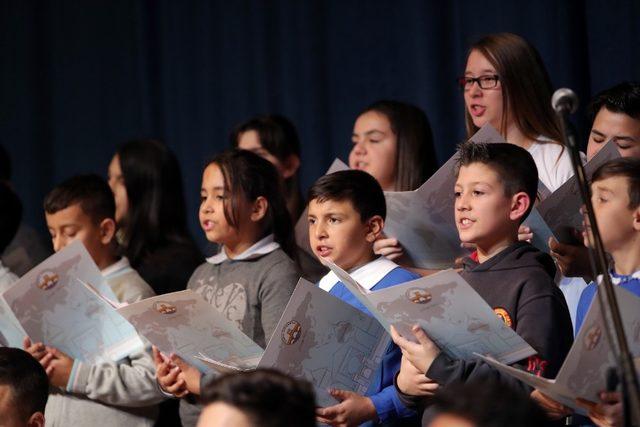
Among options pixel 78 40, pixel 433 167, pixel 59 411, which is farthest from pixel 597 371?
pixel 78 40

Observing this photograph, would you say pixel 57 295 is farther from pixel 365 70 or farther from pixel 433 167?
pixel 365 70

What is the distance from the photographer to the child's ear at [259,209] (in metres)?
3.03

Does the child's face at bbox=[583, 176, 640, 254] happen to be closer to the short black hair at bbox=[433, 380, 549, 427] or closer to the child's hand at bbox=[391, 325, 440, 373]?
the child's hand at bbox=[391, 325, 440, 373]

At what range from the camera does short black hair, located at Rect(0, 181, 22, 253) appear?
368 cm

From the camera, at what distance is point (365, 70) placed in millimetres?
4254

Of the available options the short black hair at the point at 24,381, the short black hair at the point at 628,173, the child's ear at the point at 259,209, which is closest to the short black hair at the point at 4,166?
the child's ear at the point at 259,209

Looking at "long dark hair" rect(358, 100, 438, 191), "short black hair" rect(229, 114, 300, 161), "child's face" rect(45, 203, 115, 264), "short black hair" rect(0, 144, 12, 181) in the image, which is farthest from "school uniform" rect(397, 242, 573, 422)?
"short black hair" rect(0, 144, 12, 181)

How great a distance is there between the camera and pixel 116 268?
3.23 metres

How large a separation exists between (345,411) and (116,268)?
3.72 ft

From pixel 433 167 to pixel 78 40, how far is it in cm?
237

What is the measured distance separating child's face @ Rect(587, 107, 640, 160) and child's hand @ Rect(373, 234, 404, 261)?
0.56 m

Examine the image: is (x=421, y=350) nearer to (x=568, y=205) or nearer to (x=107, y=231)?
(x=568, y=205)

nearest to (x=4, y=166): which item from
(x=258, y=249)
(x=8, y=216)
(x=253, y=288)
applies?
(x=8, y=216)

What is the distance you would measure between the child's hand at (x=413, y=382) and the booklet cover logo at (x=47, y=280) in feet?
3.23
